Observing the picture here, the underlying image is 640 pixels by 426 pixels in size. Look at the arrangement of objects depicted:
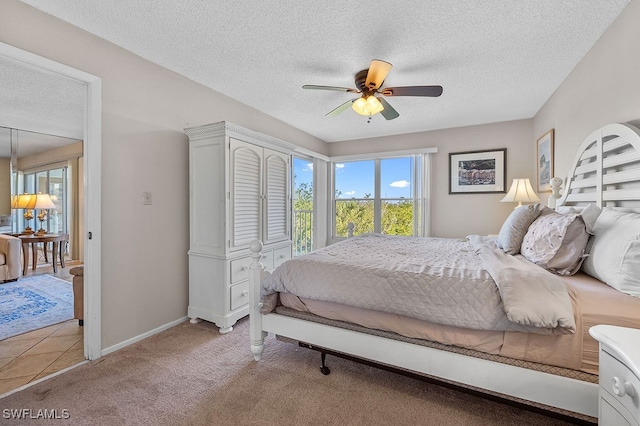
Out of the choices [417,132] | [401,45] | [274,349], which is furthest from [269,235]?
[417,132]

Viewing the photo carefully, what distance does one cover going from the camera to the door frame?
6.63 feet

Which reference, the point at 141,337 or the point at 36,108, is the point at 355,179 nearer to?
the point at 141,337

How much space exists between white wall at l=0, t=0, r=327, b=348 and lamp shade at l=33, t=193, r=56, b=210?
13.4ft

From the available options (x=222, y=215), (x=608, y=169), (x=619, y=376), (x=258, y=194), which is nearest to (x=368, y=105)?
(x=258, y=194)

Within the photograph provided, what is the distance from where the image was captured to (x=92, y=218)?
2043mm

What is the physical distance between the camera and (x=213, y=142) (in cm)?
255

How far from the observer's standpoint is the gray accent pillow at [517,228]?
199 cm

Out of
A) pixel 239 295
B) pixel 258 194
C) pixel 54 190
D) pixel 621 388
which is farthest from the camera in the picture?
pixel 54 190

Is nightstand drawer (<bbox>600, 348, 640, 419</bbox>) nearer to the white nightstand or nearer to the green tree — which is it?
the white nightstand

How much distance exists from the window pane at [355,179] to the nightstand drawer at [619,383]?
415cm

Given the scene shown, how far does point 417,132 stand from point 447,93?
1.54m

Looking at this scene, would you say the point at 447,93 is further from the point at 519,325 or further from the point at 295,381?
the point at 295,381

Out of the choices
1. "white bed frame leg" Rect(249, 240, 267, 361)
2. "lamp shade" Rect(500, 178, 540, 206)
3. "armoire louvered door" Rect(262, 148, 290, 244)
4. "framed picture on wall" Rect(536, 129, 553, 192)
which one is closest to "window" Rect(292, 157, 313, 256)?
"armoire louvered door" Rect(262, 148, 290, 244)

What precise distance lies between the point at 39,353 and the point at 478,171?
17.3ft
